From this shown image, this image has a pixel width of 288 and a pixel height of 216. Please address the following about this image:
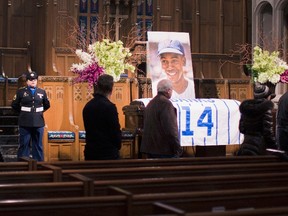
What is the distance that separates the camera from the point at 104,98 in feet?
16.7

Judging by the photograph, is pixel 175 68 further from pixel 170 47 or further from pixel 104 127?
pixel 104 127

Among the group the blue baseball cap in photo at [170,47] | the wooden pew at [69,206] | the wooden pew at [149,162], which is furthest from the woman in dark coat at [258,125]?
the wooden pew at [69,206]

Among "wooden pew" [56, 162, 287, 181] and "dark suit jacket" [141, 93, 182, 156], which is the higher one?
"dark suit jacket" [141, 93, 182, 156]

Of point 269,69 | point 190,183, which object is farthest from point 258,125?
point 269,69

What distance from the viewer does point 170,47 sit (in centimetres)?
902

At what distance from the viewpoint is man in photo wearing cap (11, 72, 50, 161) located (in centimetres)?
802

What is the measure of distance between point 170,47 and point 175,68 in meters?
0.32

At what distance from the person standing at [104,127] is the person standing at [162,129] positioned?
0.69 m

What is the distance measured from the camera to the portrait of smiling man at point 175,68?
Result: 29.2ft

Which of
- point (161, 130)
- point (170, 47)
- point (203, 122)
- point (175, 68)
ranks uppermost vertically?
point (170, 47)

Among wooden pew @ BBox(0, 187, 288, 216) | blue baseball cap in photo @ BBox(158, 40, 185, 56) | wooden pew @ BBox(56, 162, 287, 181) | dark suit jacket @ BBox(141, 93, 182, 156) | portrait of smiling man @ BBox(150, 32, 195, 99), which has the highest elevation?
blue baseball cap in photo @ BBox(158, 40, 185, 56)

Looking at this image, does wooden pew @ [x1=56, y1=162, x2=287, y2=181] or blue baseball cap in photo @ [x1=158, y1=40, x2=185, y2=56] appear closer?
wooden pew @ [x1=56, y1=162, x2=287, y2=181]

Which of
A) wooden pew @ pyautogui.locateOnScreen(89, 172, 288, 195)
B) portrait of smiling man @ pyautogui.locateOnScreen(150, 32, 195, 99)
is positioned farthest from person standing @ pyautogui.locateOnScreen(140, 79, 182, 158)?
portrait of smiling man @ pyautogui.locateOnScreen(150, 32, 195, 99)

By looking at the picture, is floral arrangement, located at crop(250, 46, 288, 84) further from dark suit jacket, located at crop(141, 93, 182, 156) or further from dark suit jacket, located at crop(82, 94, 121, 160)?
dark suit jacket, located at crop(82, 94, 121, 160)
